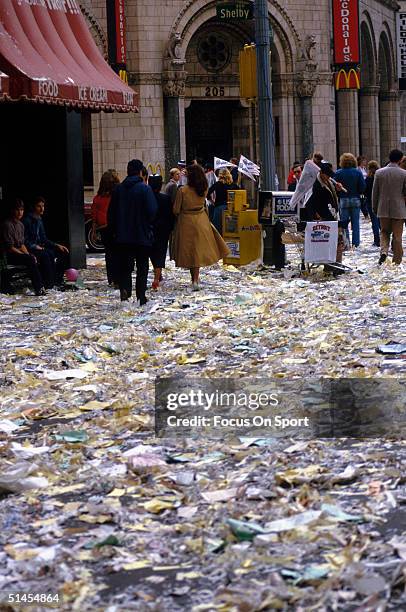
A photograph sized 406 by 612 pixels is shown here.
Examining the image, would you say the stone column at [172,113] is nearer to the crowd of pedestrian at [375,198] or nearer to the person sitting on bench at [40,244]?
the crowd of pedestrian at [375,198]

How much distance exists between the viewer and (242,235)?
67.9 ft

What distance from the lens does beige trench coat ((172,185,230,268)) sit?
17938 millimetres

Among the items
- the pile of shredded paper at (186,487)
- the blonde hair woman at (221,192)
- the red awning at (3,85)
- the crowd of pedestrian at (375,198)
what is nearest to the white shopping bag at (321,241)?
the crowd of pedestrian at (375,198)

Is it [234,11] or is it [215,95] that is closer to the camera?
[234,11]

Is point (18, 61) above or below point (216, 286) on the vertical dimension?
above

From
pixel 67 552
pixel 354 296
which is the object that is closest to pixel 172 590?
pixel 67 552

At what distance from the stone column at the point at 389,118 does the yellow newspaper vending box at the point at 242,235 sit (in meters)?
31.7

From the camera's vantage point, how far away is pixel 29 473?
7602 mm

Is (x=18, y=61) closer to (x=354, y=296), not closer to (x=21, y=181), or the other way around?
(x=21, y=181)

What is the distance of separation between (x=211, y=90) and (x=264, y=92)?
744 inches

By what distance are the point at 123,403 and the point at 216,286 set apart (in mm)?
8586

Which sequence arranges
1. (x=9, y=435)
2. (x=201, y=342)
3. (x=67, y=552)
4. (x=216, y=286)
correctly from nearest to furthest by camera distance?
(x=67, y=552) < (x=9, y=435) < (x=201, y=342) < (x=216, y=286)

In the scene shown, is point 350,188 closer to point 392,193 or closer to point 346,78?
point 392,193

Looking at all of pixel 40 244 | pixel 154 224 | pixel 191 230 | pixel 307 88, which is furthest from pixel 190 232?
pixel 307 88
